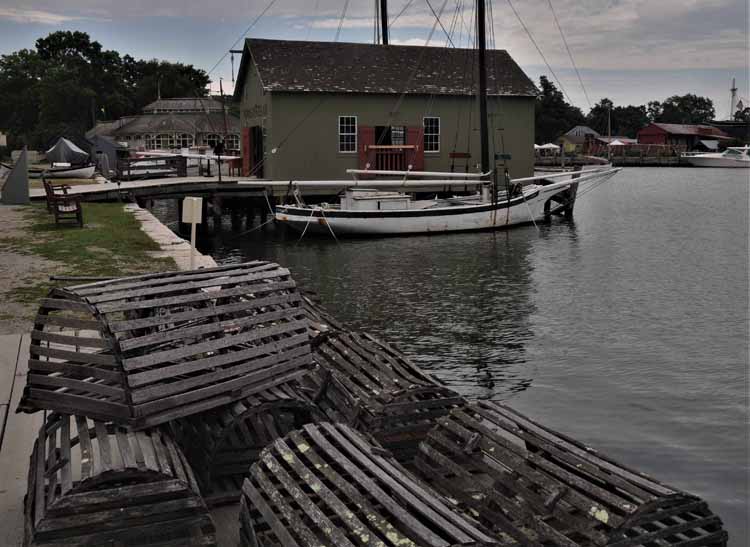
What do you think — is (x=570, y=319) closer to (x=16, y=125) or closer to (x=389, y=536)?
(x=389, y=536)

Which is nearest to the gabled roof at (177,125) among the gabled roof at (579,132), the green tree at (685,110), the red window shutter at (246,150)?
the red window shutter at (246,150)

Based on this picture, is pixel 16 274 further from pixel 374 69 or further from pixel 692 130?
pixel 692 130

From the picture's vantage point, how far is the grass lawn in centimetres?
1509

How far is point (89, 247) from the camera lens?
18.7 meters

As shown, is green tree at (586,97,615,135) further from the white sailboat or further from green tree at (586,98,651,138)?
the white sailboat

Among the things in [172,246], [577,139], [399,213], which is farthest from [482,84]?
[577,139]

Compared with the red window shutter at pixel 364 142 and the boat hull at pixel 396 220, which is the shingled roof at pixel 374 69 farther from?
the boat hull at pixel 396 220

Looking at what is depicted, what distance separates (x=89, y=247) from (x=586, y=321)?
37.7 ft

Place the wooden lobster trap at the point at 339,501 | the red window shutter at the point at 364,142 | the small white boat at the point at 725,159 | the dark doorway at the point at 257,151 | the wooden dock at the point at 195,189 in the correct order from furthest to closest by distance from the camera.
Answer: the small white boat at the point at 725,159 < the dark doorway at the point at 257,151 < the red window shutter at the point at 364,142 < the wooden dock at the point at 195,189 < the wooden lobster trap at the point at 339,501

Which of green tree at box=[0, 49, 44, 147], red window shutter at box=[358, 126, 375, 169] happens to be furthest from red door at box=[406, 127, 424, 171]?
green tree at box=[0, 49, 44, 147]

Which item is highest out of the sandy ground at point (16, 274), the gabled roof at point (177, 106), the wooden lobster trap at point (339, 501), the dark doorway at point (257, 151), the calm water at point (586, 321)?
the gabled roof at point (177, 106)

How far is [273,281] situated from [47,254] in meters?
11.9

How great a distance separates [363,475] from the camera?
552 cm

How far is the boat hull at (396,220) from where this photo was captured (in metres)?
33.2
